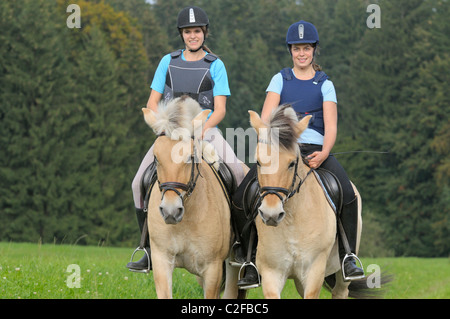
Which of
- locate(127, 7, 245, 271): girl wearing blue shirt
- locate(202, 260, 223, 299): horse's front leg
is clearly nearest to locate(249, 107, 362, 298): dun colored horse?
locate(202, 260, 223, 299): horse's front leg

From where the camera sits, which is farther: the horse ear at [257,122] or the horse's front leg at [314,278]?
the horse's front leg at [314,278]

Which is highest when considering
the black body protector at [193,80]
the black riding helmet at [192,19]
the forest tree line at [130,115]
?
the black riding helmet at [192,19]

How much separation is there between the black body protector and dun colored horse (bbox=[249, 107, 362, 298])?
170cm

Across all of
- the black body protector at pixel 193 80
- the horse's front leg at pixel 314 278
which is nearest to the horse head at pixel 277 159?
the horse's front leg at pixel 314 278

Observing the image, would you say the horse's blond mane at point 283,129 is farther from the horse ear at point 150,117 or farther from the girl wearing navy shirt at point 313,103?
the horse ear at point 150,117

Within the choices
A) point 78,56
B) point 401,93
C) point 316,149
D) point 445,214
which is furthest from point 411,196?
point 316,149

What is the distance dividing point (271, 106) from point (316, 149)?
69cm

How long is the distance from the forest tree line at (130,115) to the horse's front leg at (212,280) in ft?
109

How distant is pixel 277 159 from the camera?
270 inches

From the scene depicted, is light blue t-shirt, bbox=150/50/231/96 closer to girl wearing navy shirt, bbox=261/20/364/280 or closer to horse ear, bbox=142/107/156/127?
girl wearing navy shirt, bbox=261/20/364/280

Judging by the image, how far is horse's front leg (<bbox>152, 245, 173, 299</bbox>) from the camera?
299 inches

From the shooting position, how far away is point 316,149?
825 cm

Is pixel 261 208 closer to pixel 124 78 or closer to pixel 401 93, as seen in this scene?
pixel 124 78

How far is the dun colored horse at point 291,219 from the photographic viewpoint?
22.6 feet
